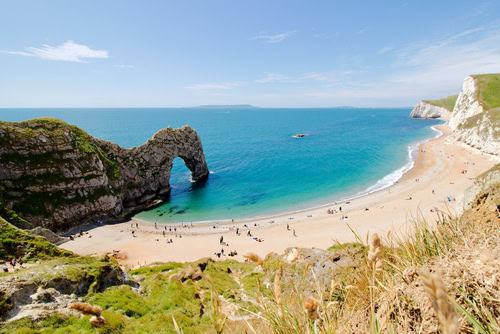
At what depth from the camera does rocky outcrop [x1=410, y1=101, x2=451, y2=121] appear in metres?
148

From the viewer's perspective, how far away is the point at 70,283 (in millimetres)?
10992

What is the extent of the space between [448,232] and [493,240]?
32.6 inches

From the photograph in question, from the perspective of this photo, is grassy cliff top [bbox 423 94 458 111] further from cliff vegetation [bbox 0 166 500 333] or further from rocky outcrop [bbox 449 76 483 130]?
cliff vegetation [bbox 0 166 500 333]

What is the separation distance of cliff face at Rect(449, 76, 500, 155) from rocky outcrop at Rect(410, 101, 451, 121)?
204ft

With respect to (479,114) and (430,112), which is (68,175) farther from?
(430,112)

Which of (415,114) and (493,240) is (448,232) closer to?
(493,240)

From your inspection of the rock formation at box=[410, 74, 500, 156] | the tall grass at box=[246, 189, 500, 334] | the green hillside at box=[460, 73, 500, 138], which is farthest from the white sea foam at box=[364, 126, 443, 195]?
the tall grass at box=[246, 189, 500, 334]

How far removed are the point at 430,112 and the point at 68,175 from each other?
668ft

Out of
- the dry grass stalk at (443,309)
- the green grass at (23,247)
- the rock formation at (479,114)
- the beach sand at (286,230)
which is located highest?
the rock formation at (479,114)

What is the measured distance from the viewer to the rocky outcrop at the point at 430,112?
147925mm

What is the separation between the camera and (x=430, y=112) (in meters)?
164

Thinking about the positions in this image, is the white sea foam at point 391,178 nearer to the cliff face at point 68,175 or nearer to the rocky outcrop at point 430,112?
the cliff face at point 68,175

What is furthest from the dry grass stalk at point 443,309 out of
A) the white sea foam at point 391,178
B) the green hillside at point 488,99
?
the green hillside at point 488,99

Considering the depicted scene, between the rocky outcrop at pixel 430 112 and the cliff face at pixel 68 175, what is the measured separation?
17452cm
